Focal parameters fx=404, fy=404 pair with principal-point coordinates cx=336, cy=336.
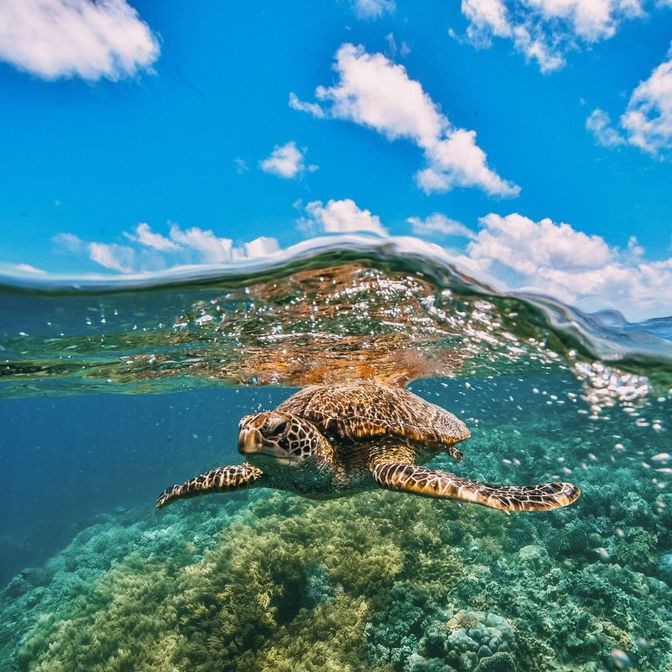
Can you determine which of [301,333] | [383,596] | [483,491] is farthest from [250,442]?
[301,333]

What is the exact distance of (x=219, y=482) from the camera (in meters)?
5.61

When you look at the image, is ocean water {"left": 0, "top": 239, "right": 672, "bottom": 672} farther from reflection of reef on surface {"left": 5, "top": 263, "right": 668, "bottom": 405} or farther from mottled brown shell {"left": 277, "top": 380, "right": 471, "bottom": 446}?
mottled brown shell {"left": 277, "top": 380, "right": 471, "bottom": 446}

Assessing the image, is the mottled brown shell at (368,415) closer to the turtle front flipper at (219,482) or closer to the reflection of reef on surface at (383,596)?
the turtle front flipper at (219,482)

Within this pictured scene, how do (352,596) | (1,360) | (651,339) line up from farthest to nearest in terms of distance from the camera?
(1,360) < (651,339) < (352,596)

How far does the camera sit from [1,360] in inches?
571

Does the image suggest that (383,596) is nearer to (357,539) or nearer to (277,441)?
(357,539)

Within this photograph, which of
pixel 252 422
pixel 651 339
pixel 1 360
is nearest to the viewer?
pixel 252 422

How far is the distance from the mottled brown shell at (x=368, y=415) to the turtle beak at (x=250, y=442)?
1.59 metres

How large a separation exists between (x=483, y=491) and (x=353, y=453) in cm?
210

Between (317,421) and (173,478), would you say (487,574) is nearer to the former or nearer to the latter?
(317,421)

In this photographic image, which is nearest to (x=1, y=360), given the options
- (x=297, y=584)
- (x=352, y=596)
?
(x=297, y=584)

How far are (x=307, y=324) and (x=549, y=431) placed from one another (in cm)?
1856

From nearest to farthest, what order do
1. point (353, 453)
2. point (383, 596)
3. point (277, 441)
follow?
1. point (277, 441)
2. point (353, 453)
3. point (383, 596)

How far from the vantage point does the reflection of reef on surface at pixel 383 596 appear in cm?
712
